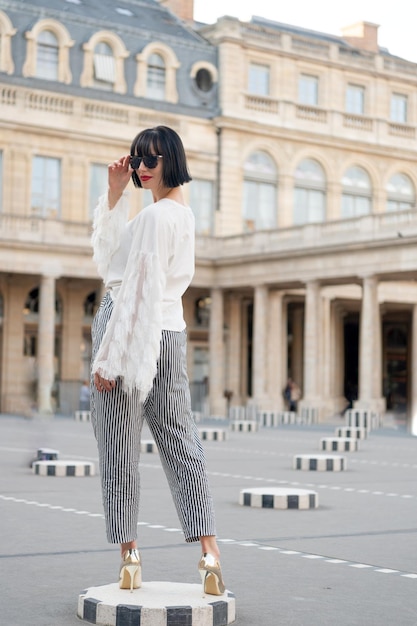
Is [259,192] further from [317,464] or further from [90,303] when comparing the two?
[317,464]

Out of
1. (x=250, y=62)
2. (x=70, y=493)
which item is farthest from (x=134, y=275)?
(x=250, y=62)

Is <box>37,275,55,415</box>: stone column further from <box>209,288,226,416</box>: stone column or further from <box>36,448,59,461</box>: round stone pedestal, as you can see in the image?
<box>36,448,59,461</box>: round stone pedestal

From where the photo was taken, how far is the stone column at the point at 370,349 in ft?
141

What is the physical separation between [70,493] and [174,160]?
8402 mm

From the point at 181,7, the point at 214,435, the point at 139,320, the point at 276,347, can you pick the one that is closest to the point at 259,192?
the point at 276,347

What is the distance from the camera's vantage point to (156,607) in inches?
245

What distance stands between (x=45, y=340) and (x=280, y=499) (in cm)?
3421

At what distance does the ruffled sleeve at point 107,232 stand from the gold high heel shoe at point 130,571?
1.48 meters

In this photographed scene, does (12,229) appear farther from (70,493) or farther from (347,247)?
(70,493)

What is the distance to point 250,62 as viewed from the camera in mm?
54531

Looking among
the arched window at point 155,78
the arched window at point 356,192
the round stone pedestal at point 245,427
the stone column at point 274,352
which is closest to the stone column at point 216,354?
the stone column at point 274,352

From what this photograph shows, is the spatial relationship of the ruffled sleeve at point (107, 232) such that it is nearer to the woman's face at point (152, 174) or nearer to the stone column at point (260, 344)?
the woman's face at point (152, 174)

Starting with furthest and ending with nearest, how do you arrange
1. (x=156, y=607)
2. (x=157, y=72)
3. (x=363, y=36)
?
1. (x=363, y=36)
2. (x=157, y=72)
3. (x=156, y=607)

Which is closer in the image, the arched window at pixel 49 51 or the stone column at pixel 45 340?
the stone column at pixel 45 340
